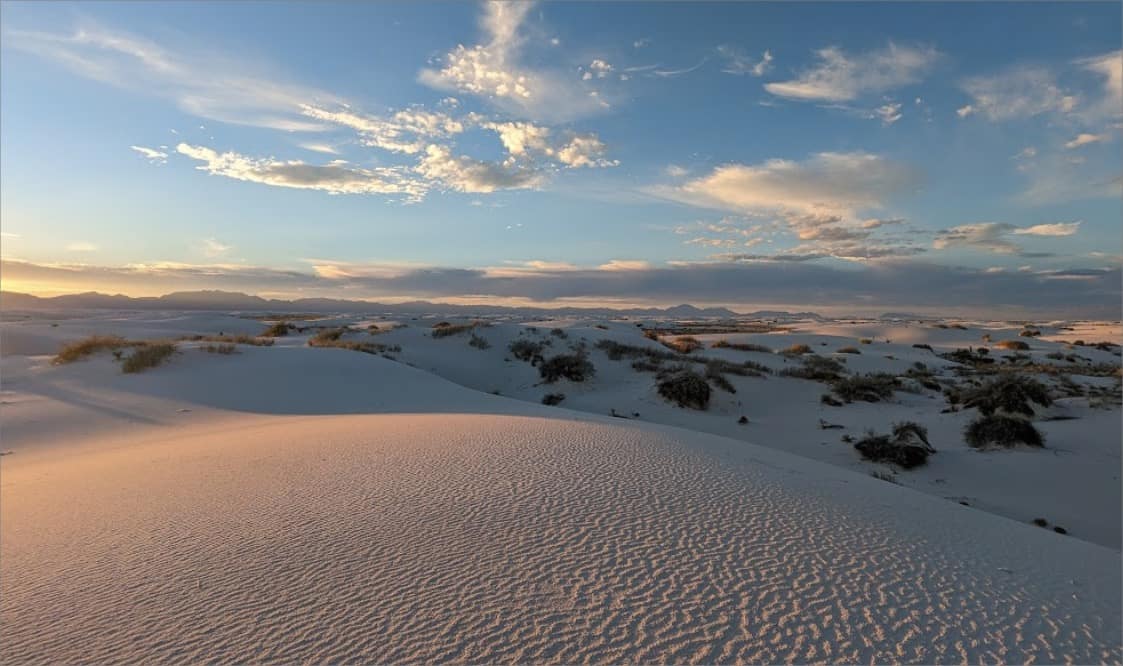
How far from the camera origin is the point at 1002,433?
9.09m

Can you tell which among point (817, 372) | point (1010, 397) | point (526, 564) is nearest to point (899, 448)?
point (1010, 397)

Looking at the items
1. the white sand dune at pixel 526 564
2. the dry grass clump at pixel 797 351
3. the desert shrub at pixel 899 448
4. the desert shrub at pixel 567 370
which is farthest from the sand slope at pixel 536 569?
the dry grass clump at pixel 797 351

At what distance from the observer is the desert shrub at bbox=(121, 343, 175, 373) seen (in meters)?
12.1

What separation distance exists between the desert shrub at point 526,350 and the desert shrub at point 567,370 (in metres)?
2.93

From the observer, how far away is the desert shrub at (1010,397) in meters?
10.9

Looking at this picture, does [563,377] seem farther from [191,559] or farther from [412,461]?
[191,559]

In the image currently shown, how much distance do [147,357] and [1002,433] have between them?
16.6 metres

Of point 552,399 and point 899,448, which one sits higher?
point 899,448

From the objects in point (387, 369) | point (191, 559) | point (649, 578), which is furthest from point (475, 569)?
point (387, 369)

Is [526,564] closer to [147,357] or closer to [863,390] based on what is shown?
[147,357]

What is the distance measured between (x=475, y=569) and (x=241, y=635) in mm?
927

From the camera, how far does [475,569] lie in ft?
8.39

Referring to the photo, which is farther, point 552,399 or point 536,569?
point 552,399

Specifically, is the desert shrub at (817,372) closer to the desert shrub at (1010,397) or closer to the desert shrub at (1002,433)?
the desert shrub at (1010,397)
